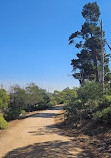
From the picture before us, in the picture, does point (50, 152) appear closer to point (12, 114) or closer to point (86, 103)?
point (86, 103)

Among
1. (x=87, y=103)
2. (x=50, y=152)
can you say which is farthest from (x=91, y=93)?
(x=50, y=152)

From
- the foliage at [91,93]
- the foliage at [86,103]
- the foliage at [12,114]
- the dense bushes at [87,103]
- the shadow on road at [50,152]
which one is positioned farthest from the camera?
the foliage at [12,114]

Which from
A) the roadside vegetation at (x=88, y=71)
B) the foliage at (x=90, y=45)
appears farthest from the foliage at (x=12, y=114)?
the foliage at (x=90, y=45)

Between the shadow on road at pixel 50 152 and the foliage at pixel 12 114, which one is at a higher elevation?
the foliage at pixel 12 114

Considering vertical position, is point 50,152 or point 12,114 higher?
point 12,114

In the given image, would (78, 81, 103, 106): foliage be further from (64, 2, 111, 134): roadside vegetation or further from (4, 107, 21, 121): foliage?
(4, 107, 21, 121): foliage

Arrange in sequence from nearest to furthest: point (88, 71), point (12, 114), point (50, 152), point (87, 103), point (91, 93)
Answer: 1. point (50, 152)
2. point (87, 103)
3. point (91, 93)
4. point (12, 114)
5. point (88, 71)

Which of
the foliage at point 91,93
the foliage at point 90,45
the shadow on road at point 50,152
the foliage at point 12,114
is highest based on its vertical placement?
the foliage at point 90,45

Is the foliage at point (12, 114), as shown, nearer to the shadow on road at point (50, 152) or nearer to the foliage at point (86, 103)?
the foliage at point (86, 103)

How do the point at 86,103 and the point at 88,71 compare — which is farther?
the point at 88,71

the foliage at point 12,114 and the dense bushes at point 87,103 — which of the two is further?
the foliage at point 12,114

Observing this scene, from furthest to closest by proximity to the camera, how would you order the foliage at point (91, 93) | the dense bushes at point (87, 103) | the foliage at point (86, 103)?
the foliage at point (91, 93) → the foliage at point (86, 103) → the dense bushes at point (87, 103)

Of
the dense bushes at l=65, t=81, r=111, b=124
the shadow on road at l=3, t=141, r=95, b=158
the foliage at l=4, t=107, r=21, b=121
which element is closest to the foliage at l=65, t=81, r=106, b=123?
the dense bushes at l=65, t=81, r=111, b=124

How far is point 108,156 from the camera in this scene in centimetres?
442
